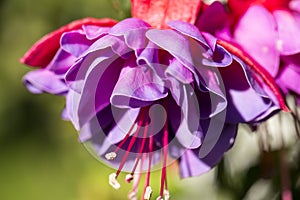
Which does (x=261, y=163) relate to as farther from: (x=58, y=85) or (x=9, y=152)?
(x=9, y=152)

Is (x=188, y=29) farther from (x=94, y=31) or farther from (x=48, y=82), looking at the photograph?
(x=48, y=82)

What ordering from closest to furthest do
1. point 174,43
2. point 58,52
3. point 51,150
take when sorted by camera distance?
point 174,43
point 58,52
point 51,150

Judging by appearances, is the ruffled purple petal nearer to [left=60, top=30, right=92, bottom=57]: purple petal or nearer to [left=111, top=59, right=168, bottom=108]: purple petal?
[left=111, top=59, right=168, bottom=108]: purple petal

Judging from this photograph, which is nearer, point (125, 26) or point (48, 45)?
point (125, 26)

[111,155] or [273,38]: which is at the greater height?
[273,38]

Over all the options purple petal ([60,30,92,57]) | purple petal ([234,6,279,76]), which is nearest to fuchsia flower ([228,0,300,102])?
purple petal ([234,6,279,76])

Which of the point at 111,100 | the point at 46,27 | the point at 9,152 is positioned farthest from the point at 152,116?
the point at 9,152

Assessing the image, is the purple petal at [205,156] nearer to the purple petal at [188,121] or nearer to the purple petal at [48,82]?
the purple petal at [188,121]

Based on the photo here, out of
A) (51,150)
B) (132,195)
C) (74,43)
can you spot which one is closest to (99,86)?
(74,43)

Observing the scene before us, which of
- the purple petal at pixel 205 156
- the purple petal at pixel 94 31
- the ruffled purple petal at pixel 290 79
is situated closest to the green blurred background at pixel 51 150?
the purple petal at pixel 205 156
